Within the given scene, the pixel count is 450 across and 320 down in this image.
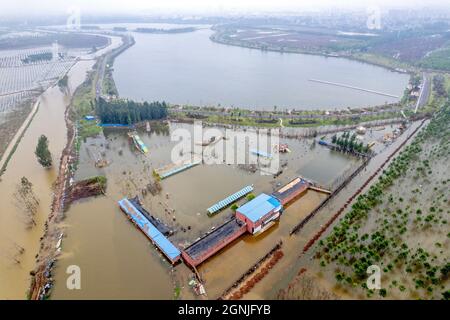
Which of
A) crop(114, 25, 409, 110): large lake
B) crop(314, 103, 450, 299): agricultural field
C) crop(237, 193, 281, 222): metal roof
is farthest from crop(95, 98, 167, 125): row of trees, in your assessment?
crop(314, 103, 450, 299): agricultural field

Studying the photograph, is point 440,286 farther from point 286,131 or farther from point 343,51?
point 343,51

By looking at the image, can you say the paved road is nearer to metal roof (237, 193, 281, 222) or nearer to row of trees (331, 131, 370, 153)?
row of trees (331, 131, 370, 153)

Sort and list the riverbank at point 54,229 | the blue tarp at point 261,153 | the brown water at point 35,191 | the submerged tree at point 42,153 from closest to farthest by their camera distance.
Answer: the riverbank at point 54,229, the brown water at point 35,191, the submerged tree at point 42,153, the blue tarp at point 261,153

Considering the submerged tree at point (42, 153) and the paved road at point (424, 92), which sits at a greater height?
the paved road at point (424, 92)

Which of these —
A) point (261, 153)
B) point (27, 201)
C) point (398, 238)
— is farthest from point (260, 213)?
point (27, 201)

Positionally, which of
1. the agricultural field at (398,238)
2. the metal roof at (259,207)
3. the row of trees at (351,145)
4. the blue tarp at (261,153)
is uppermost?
the row of trees at (351,145)

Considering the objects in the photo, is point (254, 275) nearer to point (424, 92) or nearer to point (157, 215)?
point (157, 215)

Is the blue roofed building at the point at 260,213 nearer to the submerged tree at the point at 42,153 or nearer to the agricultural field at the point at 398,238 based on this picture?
the agricultural field at the point at 398,238

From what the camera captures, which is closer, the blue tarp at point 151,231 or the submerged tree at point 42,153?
the blue tarp at point 151,231

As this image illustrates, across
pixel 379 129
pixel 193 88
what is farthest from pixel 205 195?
pixel 193 88

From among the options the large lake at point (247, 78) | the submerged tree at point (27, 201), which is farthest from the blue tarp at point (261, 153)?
the submerged tree at point (27, 201)
